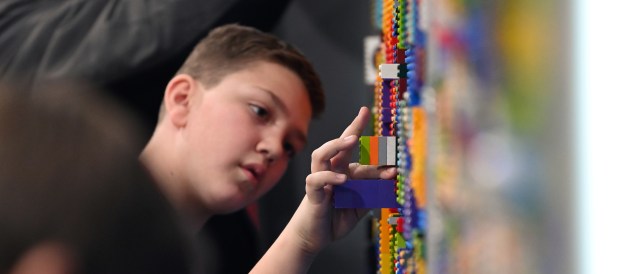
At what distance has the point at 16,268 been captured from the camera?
1.77ft

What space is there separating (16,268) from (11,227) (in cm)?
3

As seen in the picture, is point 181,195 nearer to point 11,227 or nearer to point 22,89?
point 22,89

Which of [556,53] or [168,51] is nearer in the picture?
[556,53]

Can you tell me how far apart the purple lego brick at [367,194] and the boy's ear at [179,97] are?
462mm

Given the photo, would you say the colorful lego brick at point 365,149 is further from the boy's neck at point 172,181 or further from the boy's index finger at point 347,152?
the boy's neck at point 172,181

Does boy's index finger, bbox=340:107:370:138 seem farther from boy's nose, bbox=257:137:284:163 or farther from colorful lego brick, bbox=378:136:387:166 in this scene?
boy's nose, bbox=257:137:284:163

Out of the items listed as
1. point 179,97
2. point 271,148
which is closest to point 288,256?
point 271,148

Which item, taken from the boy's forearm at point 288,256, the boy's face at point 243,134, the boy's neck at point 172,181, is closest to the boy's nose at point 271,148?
the boy's face at point 243,134

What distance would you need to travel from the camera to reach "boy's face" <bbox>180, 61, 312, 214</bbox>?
877 mm

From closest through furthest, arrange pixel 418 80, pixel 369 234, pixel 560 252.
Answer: pixel 560 252 → pixel 418 80 → pixel 369 234

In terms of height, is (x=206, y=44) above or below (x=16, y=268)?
above

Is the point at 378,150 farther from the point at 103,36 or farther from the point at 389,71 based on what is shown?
the point at 103,36

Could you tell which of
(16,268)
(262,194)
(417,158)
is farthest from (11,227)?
(262,194)

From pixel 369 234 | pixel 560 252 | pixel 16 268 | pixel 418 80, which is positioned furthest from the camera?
pixel 369 234
